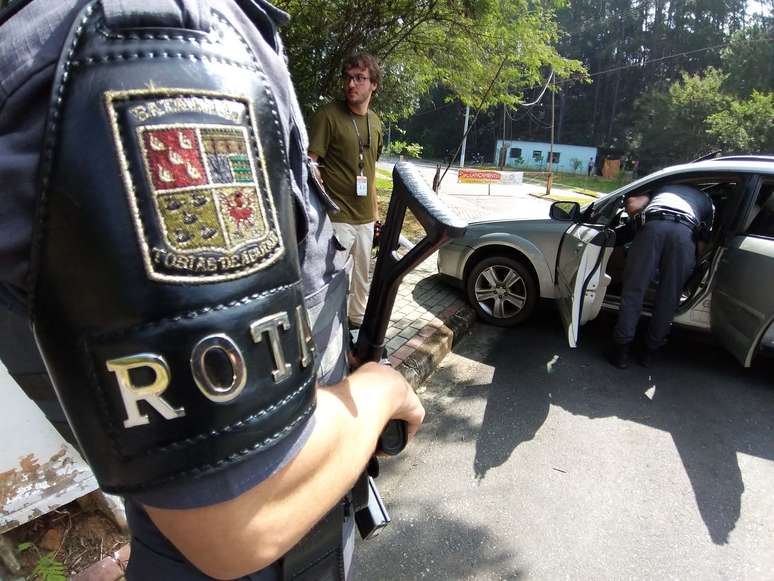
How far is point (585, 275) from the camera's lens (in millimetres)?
3473

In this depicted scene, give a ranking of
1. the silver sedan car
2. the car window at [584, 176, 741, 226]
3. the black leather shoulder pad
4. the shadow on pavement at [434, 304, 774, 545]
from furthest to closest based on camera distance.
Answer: the car window at [584, 176, 741, 226]
the silver sedan car
the shadow on pavement at [434, 304, 774, 545]
the black leather shoulder pad

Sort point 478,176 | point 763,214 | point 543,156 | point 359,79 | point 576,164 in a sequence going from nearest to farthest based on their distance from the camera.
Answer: point 763,214, point 359,79, point 478,176, point 576,164, point 543,156

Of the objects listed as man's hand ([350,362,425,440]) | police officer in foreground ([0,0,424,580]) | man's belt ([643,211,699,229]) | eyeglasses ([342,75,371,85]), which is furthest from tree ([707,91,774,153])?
police officer in foreground ([0,0,424,580])

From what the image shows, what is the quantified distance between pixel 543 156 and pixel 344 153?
46406 mm

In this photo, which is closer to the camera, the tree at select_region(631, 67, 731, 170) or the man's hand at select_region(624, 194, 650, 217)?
the man's hand at select_region(624, 194, 650, 217)

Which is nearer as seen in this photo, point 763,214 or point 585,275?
point 585,275

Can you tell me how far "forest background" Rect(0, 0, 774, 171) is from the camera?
20.8 ft

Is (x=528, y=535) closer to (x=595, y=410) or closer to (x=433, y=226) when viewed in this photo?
(x=595, y=410)

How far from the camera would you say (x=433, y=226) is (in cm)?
80

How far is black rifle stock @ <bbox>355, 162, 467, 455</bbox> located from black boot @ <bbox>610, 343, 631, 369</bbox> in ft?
11.5

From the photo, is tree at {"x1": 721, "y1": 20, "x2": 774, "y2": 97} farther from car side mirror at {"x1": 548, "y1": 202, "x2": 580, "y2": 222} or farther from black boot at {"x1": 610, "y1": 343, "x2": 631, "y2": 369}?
black boot at {"x1": 610, "y1": 343, "x2": 631, "y2": 369}

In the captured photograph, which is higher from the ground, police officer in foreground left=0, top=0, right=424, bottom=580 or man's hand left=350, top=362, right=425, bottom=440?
police officer in foreground left=0, top=0, right=424, bottom=580

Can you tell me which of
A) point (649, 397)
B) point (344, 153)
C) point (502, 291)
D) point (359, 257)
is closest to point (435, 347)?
point (359, 257)

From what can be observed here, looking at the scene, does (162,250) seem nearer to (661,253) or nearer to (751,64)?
(661,253)
